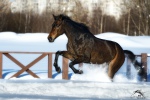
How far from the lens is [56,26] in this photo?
9070 mm

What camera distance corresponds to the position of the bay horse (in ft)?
→ 29.5

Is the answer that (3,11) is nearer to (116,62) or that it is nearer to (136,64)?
(136,64)

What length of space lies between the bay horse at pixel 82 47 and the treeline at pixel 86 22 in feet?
118

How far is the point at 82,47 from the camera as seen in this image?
30.1ft

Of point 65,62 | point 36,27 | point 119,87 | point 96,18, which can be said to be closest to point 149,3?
point 96,18

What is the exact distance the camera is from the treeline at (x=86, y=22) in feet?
157

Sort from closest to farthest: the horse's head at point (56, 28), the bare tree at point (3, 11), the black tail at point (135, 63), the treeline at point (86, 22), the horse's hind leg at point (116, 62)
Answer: the horse's head at point (56, 28), the horse's hind leg at point (116, 62), the black tail at point (135, 63), the treeline at point (86, 22), the bare tree at point (3, 11)

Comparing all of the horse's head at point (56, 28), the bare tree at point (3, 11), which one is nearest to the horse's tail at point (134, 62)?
the horse's head at point (56, 28)

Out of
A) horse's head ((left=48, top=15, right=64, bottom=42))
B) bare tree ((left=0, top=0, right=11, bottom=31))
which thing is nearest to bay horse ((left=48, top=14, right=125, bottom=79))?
horse's head ((left=48, top=15, right=64, bottom=42))

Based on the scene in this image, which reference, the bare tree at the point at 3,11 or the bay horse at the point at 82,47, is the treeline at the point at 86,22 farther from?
the bay horse at the point at 82,47

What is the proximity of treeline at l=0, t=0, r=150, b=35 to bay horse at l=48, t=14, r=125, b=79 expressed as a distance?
3612 cm

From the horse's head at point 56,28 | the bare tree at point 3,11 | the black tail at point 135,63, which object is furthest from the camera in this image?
the bare tree at point 3,11

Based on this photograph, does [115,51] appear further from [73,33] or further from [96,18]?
[96,18]

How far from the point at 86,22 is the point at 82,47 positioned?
4174 cm
